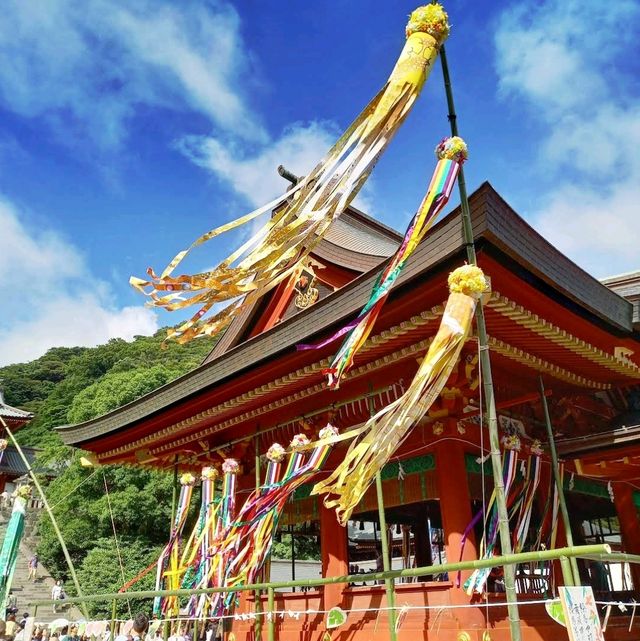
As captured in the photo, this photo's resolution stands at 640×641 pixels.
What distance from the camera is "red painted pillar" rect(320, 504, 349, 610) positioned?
315 inches

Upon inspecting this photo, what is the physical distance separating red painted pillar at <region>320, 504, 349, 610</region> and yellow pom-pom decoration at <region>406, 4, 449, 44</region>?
6.29 m

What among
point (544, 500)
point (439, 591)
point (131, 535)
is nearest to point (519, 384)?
point (544, 500)

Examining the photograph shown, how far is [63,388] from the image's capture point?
4844cm

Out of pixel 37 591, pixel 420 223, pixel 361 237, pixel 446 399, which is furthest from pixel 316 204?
pixel 37 591

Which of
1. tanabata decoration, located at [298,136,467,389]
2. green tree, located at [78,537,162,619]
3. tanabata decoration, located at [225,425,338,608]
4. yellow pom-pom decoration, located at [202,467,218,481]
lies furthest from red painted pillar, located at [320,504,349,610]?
green tree, located at [78,537,162,619]

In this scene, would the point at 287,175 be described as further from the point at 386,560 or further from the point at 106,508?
the point at 106,508

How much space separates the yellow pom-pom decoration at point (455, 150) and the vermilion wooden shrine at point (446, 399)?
829 mm

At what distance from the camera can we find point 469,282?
13.1 feet

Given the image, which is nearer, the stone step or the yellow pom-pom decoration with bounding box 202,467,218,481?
the yellow pom-pom decoration with bounding box 202,467,218,481

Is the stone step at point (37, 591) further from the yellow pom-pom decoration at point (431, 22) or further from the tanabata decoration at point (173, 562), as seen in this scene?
the yellow pom-pom decoration at point (431, 22)

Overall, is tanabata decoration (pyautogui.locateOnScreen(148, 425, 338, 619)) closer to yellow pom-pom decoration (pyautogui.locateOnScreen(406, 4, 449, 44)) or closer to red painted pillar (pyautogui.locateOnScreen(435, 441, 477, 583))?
red painted pillar (pyautogui.locateOnScreen(435, 441, 477, 583))

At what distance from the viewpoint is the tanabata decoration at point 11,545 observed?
313 inches

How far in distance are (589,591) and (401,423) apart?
4.55 ft

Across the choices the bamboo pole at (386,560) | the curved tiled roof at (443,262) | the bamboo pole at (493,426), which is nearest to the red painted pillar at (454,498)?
the bamboo pole at (386,560)
